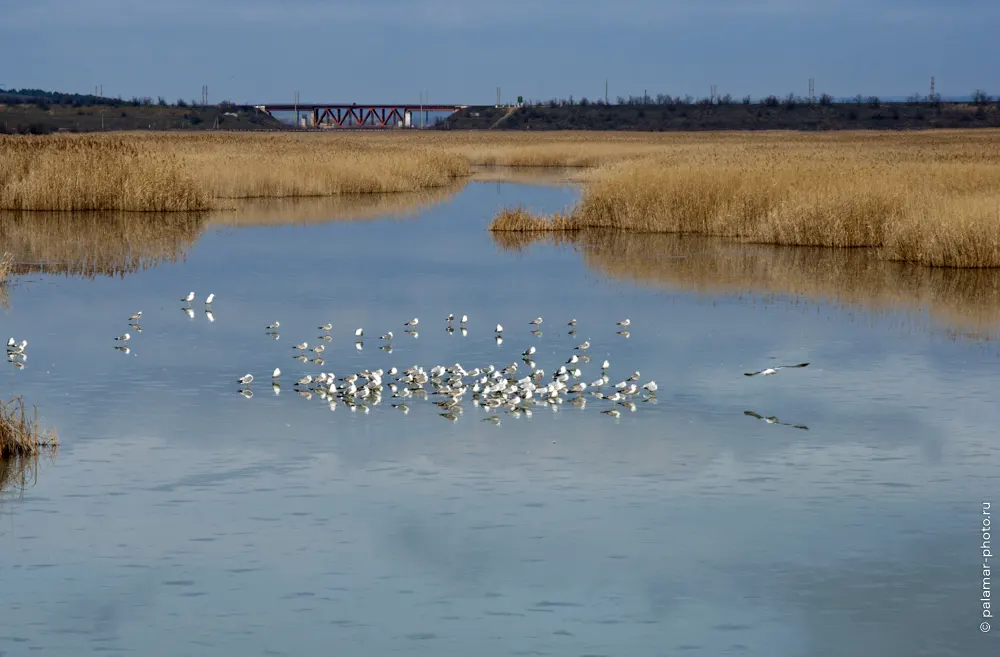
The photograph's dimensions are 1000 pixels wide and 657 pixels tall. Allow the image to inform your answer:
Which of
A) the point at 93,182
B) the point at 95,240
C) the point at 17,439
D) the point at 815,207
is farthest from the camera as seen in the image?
the point at 93,182

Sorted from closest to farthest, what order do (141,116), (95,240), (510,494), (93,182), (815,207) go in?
(510,494) → (815,207) → (95,240) → (93,182) → (141,116)

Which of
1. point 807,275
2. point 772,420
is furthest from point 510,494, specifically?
point 807,275

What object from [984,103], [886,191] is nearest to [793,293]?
[886,191]

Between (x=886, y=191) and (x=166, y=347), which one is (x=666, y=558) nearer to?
(x=166, y=347)

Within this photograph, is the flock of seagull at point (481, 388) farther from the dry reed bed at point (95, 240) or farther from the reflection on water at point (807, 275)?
the dry reed bed at point (95, 240)

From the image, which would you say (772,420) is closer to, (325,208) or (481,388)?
(481,388)

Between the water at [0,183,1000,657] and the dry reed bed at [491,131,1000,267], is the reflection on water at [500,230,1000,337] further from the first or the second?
the water at [0,183,1000,657]

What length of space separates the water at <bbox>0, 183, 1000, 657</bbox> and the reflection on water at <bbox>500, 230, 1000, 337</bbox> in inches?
20.4

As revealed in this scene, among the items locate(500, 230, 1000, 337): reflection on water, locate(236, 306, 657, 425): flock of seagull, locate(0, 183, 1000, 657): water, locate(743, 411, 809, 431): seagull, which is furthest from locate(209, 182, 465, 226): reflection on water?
locate(743, 411, 809, 431): seagull

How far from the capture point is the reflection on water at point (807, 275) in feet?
65.4

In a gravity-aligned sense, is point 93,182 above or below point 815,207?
above

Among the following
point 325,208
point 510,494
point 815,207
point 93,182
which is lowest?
point 510,494

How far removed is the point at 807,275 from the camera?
76.1ft

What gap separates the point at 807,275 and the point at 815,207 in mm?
4404
